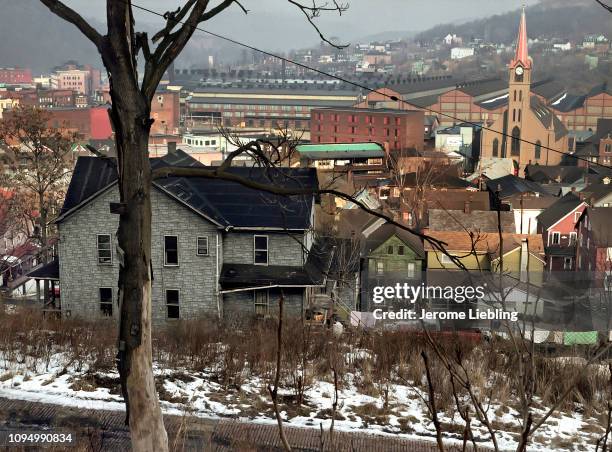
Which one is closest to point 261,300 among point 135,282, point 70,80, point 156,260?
point 156,260

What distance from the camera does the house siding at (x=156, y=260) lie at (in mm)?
12562

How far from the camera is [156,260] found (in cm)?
1278

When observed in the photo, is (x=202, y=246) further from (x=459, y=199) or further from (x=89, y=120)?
(x=89, y=120)

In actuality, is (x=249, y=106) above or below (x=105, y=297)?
above

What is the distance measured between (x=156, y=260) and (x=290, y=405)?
7268mm

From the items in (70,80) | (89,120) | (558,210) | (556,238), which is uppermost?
(70,80)

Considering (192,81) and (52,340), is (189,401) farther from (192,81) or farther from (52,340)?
(192,81)

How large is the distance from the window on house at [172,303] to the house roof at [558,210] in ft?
50.6

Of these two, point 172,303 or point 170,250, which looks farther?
point 172,303

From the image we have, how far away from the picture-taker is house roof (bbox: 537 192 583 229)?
25031 mm

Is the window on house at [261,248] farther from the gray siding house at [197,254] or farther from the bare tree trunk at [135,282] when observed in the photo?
the bare tree trunk at [135,282]

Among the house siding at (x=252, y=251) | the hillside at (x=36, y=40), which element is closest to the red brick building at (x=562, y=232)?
the house siding at (x=252, y=251)

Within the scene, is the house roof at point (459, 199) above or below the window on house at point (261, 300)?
above

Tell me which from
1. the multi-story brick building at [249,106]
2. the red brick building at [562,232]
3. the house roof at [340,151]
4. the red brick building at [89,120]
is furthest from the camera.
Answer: the multi-story brick building at [249,106]
